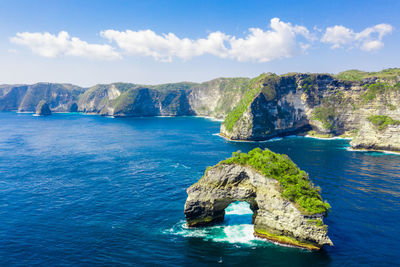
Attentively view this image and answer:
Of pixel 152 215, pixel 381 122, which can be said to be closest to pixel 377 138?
pixel 381 122

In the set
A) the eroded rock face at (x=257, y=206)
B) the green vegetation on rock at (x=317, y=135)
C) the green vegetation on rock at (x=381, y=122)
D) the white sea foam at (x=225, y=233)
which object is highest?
the green vegetation on rock at (x=381, y=122)

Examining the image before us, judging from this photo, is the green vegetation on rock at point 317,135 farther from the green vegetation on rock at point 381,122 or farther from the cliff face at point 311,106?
the green vegetation on rock at point 381,122

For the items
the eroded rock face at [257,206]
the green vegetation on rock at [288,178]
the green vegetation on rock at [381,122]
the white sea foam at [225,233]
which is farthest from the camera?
the green vegetation on rock at [381,122]

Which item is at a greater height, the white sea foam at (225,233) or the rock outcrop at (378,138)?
the rock outcrop at (378,138)

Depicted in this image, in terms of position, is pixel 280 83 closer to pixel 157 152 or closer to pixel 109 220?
pixel 157 152

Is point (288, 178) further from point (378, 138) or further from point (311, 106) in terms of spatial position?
point (311, 106)

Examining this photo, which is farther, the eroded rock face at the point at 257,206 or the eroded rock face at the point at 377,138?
the eroded rock face at the point at 377,138

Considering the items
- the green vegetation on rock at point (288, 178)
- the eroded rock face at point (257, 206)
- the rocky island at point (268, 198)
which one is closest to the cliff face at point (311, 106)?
the green vegetation on rock at point (288, 178)

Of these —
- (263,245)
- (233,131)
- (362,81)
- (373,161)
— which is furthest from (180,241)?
(362,81)

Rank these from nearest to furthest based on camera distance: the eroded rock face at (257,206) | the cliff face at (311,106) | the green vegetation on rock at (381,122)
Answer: the eroded rock face at (257,206) < the green vegetation on rock at (381,122) < the cliff face at (311,106)
